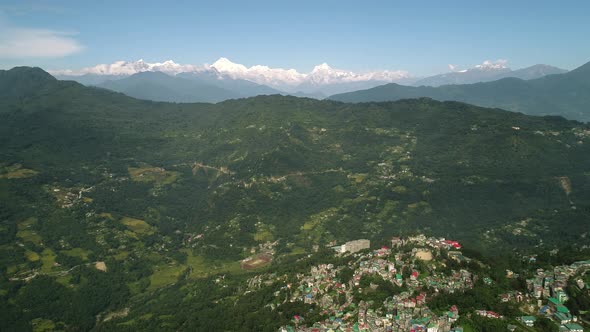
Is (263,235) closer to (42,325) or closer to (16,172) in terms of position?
(42,325)

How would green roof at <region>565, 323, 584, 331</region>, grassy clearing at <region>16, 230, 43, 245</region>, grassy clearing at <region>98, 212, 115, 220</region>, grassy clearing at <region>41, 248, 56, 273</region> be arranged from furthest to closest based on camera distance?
grassy clearing at <region>98, 212, 115, 220</region>, grassy clearing at <region>16, 230, 43, 245</region>, grassy clearing at <region>41, 248, 56, 273</region>, green roof at <region>565, 323, 584, 331</region>

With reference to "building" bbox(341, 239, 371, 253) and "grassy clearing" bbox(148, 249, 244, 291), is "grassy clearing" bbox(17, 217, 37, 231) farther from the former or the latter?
"building" bbox(341, 239, 371, 253)

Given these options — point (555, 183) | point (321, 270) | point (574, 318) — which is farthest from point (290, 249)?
point (555, 183)

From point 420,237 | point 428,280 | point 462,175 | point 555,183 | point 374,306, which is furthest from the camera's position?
point 462,175

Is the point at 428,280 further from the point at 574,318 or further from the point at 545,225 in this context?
the point at 545,225

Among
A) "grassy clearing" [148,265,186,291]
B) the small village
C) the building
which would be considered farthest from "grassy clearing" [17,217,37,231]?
the building

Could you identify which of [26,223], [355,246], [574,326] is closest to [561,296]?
[574,326]
